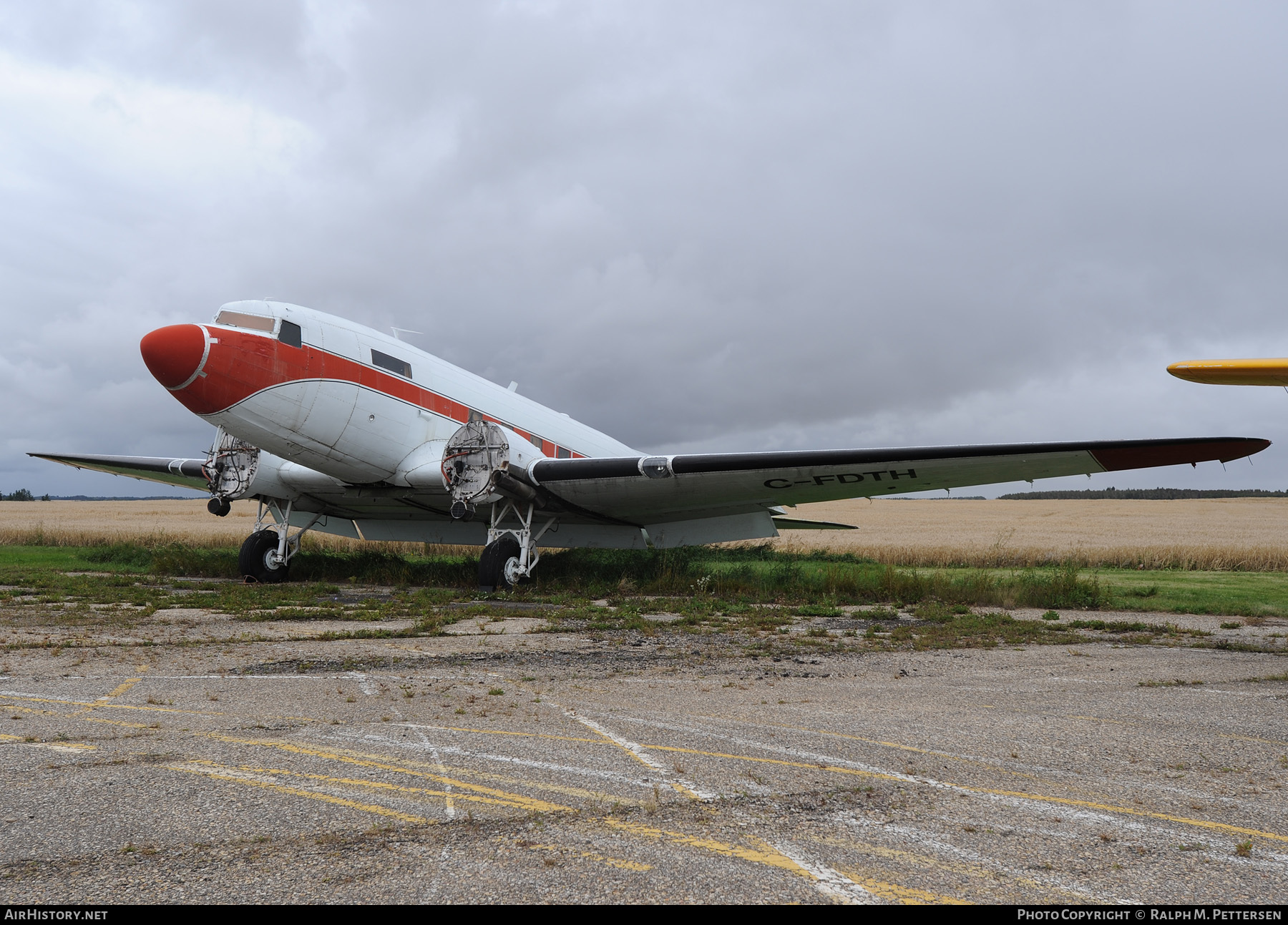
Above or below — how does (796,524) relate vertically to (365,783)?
above

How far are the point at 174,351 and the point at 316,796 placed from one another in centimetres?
1181

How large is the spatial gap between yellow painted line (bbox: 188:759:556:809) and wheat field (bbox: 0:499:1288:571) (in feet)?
72.7

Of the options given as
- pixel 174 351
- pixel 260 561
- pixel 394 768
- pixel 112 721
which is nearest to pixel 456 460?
pixel 174 351

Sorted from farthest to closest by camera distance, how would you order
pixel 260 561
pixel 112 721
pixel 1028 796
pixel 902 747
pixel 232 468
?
1. pixel 260 561
2. pixel 232 468
3. pixel 112 721
4. pixel 902 747
5. pixel 1028 796

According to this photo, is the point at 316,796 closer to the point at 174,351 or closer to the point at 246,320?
the point at 174,351

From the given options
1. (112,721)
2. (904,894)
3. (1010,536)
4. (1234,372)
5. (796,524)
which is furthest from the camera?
(1010,536)

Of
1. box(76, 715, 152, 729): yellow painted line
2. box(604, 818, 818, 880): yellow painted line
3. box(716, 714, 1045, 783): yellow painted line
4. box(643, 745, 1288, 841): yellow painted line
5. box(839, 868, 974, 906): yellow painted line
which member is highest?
box(76, 715, 152, 729): yellow painted line

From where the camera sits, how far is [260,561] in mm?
18406

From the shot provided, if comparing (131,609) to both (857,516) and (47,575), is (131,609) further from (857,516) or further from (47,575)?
(857,516)

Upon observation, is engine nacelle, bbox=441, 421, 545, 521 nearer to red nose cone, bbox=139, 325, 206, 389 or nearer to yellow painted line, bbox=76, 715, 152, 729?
red nose cone, bbox=139, 325, 206, 389

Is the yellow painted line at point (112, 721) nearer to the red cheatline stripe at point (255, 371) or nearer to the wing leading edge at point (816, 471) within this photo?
the red cheatline stripe at point (255, 371)

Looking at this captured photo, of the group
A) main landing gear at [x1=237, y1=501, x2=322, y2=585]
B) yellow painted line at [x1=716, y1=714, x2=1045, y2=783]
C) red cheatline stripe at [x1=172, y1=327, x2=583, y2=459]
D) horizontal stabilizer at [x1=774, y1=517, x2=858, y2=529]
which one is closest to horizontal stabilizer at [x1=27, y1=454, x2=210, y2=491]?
main landing gear at [x1=237, y1=501, x2=322, y2=585]

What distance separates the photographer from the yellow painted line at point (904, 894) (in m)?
2.82

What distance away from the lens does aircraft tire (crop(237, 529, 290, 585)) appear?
18.3 metres
